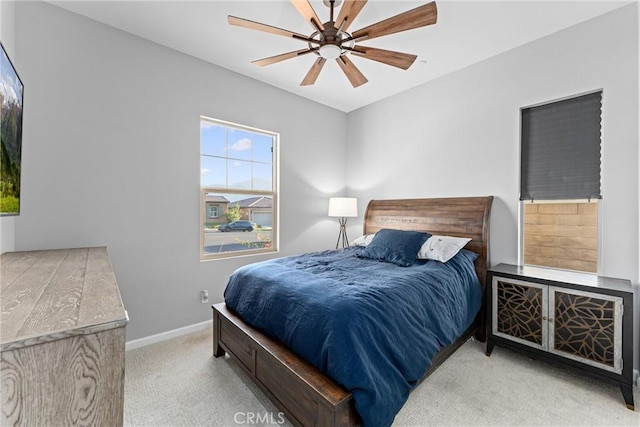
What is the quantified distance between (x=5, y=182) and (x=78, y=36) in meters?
1.60

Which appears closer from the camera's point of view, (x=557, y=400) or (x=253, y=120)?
(x=557, y=400)

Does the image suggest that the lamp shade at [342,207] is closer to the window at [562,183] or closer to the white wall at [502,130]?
the white wall at [502,130]

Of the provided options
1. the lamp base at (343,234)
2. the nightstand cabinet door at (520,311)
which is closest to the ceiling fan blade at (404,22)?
the nightstand cabinet door at (520,311)

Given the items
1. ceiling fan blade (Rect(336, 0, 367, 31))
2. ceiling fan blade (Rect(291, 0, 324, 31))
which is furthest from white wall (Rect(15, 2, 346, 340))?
ceiling fan blade (Rect(336, 0, 367, 31))

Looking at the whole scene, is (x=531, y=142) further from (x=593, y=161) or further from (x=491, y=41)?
(x=491, y=41)

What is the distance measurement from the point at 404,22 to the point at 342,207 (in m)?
2.53

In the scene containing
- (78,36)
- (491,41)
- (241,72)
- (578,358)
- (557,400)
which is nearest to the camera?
(557,400)

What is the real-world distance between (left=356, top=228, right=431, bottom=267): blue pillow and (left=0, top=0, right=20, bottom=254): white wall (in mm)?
2839

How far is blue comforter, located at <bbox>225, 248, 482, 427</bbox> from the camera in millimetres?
1453

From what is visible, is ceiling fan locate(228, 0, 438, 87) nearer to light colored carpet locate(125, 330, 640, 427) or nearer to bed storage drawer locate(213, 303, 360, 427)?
bed storage drawer locate(213, 303, 360, 427)

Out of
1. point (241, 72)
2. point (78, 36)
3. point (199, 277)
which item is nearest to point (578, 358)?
point (199, 277)

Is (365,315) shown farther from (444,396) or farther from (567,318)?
(567,318)

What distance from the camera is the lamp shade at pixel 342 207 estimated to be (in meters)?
4.07

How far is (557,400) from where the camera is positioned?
6.40 ft
